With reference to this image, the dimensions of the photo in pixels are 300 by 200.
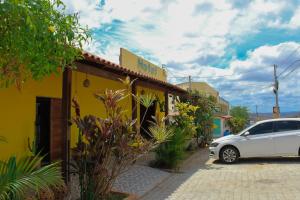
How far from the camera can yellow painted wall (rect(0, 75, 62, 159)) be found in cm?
968

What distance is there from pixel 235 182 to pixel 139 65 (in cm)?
1363

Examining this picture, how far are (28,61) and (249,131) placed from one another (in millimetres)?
11925

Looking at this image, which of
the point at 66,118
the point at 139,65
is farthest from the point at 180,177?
the point at 139,65

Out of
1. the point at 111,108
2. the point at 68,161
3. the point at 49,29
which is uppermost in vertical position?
the point at 49,29

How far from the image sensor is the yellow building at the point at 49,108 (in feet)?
28.0

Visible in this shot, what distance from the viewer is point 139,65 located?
2375cm

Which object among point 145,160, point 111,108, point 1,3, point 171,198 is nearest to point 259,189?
point 171,198

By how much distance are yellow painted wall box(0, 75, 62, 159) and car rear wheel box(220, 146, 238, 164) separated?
6.95 metres

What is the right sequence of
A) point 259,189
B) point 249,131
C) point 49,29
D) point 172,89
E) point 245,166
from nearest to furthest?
point 49,29 → point 259,189 → point 245,166 → point 249,131 → point 172,89

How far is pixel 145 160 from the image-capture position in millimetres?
14805

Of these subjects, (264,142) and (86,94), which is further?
(264,142)

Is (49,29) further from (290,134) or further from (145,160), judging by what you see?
(290,134)

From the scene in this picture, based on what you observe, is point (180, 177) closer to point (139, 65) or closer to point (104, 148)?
point (104, 148)

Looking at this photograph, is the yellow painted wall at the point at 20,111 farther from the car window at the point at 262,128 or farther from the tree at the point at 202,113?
the tree at the point at 202,113
